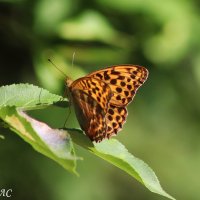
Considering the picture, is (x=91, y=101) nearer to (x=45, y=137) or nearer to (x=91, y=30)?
(x=45, y=137)

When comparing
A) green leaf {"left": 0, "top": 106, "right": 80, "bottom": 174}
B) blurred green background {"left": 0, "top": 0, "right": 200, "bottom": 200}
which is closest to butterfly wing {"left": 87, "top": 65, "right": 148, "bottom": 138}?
green leaf {"left": 0, "top": 106, "right": 80, "bottom": 174}

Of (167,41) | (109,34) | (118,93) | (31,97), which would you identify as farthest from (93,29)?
(31,97)

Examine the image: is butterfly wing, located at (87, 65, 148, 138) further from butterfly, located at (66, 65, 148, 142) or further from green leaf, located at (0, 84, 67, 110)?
green leaf, located at (0, 84, 67, 110)

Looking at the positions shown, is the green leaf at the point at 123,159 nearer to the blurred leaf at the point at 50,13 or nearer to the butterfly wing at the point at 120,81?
the butterfly wing at the point at 120,81

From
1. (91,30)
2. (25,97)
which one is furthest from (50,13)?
(25,97)

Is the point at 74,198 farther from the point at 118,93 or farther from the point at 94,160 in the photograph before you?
the point at 118,93

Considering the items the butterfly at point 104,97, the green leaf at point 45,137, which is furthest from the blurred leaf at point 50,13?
the green leaf at point 45,137
